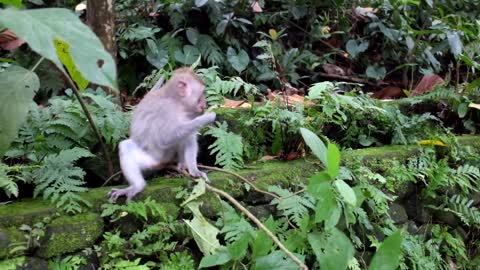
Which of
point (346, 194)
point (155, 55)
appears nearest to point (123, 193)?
point (346, 194)

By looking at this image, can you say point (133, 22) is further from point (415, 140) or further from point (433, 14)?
point (433, 14)

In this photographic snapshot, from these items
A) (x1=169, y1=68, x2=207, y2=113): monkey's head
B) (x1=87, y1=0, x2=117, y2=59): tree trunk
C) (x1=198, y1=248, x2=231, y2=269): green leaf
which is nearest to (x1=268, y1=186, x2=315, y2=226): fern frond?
(x1=198, y1=248, x2=231, y2=269): green leaf

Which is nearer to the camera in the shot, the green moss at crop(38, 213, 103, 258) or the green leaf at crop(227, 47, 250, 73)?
the green moss at crop(38, 213, 103, 258)

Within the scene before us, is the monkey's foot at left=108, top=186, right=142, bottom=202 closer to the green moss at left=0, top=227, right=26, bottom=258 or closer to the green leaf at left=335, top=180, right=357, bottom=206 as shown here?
the green moss at left=0, top=227, right=26, bottom=258

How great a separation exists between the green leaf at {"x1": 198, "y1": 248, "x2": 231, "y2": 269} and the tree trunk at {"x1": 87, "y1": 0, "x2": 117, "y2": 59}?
2.72 metres

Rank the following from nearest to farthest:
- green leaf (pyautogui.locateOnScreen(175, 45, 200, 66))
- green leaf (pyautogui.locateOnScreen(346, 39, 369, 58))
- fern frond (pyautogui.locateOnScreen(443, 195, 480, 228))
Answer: fern frond (pyautogui.locateOnScreen(443, 195, 480, 228))
green leaf (pyautogui.locateOnScreen(175, 45, 200, 66))
green leaf (pyautogui.locateOnScreen(346, 39, 369, 58))

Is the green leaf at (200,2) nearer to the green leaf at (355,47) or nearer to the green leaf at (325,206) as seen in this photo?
the green leaf at (355,47)

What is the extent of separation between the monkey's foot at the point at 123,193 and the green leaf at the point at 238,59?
3654mm

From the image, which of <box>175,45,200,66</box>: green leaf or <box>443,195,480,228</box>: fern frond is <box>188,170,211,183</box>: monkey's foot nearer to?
<box>443,195,480,228</box>: fern frond

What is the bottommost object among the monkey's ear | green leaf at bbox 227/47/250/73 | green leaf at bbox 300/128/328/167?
green leaf at bbox 227/47/250/73

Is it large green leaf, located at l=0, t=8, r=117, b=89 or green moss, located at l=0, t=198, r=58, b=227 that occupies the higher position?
large green leaf, located at l=0, t=8, r=117, b=89

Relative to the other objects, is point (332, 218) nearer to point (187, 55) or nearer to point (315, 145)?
point (315, 145)

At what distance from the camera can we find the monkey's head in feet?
12.9

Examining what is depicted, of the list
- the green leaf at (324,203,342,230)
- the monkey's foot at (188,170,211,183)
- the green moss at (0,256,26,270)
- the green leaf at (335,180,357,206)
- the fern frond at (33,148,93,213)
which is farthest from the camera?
the monkey's foot at (188,170,211,183)
